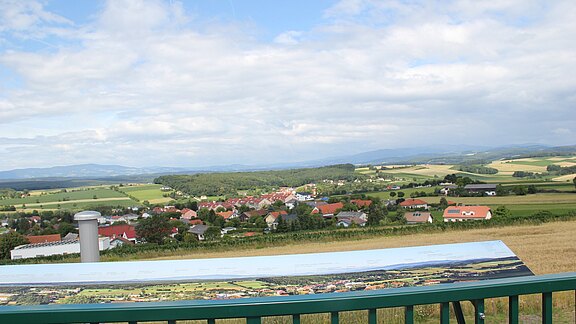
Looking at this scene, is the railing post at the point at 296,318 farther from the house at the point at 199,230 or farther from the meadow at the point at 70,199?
the meadow at the point at 70,199

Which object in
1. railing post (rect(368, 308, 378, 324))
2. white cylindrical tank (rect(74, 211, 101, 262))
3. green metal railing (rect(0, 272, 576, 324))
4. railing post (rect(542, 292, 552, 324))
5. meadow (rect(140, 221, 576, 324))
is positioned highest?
green metal railing (rect(0, 272, 576, 324))

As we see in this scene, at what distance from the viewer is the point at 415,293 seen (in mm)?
1770

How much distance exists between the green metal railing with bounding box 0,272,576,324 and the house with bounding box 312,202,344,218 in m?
21.2

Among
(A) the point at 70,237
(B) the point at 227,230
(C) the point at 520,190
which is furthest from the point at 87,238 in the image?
(C) the point at 520,190

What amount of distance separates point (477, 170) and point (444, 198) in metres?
4.82

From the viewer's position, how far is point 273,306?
5.54 ft

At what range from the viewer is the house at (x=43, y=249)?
1503 cm

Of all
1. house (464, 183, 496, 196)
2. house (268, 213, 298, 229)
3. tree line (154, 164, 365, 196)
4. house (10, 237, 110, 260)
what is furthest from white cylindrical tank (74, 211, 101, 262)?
house (464, 183, 496, 196)

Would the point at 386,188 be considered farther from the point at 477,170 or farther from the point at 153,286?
the point at 153,286

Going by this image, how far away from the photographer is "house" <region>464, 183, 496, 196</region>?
84.2 feet

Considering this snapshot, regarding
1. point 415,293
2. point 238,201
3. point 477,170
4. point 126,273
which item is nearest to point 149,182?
point 238,201

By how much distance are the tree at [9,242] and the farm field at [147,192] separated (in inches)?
267

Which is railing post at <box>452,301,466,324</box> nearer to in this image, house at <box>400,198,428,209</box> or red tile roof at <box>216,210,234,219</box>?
red tile roof at <box>216,210,234,219</box>

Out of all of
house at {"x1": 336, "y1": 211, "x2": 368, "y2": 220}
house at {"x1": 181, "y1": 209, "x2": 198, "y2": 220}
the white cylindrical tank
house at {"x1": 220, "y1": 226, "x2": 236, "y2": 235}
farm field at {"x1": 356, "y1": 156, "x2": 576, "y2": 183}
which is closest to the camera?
the white cylindrical tank
